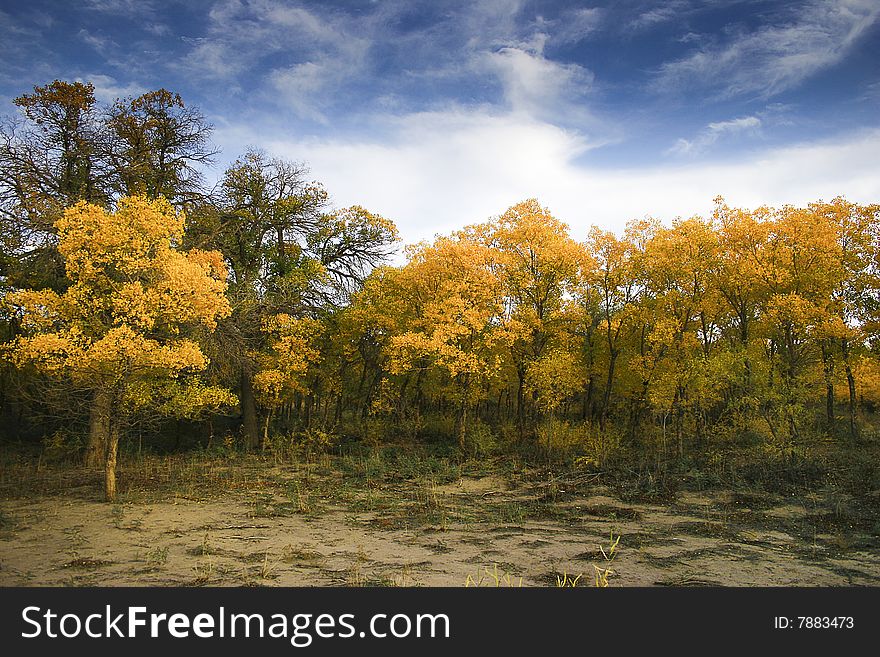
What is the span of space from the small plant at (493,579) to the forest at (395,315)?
8.79 meters

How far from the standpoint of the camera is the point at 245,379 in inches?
1023

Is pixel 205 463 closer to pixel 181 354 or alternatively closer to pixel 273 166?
pixel 181 354

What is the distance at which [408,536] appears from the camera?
11.8m

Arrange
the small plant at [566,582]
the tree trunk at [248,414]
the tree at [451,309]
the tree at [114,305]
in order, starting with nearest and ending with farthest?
1. the small plant at [566,582]
2. the tree at [114,305]
3. the tree at [451,309]
4. the tree trunk at [248,414]

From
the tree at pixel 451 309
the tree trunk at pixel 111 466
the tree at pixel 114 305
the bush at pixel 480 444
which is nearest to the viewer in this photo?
the tree at pixel 114 305

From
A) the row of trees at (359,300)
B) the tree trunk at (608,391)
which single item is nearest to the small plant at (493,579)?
the row of trees at (359,300)

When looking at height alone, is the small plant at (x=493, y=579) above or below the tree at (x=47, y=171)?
below

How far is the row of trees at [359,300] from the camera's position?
13.9 metres

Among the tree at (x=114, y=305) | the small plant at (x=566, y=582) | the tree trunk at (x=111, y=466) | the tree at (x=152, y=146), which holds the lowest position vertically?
the small plant at (x=566, y=582)

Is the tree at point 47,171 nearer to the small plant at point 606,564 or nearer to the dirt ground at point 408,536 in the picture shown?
the dirt ground at point 408,536

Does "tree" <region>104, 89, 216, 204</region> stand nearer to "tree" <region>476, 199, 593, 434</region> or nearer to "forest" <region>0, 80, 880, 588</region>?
"forest" <region>0, 80, 880, 588</region>

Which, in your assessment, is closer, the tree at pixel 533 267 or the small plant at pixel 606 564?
the small plant at pixel 606 564

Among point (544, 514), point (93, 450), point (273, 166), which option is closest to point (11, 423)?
point (93, 450)

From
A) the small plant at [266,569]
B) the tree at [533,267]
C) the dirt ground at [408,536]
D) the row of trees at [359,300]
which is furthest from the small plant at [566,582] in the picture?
the tree at [533,267]
